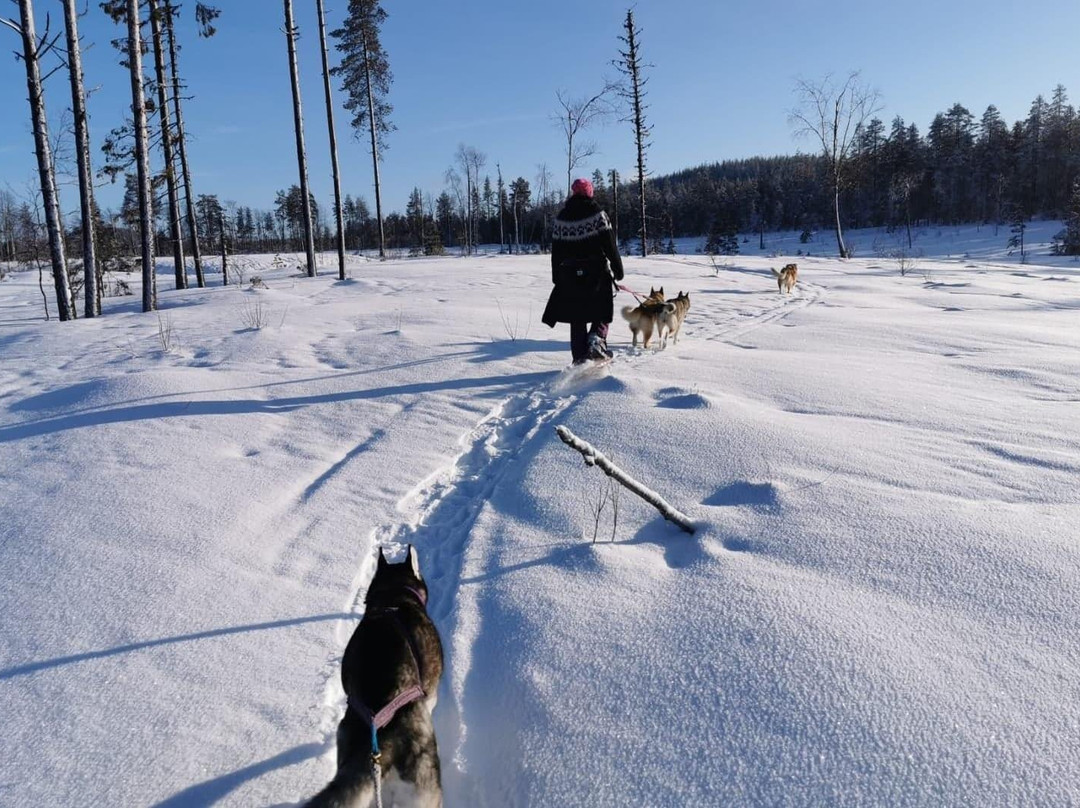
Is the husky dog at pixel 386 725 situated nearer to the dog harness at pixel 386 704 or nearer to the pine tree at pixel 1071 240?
the dog harness at pixel 386 704

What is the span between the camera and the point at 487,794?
6.15 ft

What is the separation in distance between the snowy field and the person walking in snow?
0.80 m

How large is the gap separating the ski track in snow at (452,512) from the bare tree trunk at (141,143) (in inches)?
408

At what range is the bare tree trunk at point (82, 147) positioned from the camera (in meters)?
11.2

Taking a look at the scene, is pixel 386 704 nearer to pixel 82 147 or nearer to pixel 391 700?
pixel 391 700

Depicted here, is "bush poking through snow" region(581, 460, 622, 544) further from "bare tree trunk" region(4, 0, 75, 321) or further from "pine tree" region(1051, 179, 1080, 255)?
"pine tree" region(1051, 179, 1080, 255)

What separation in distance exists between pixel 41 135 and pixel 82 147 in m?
1.18

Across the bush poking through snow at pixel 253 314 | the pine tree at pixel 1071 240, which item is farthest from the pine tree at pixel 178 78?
the pine tree at pixel 1071 240

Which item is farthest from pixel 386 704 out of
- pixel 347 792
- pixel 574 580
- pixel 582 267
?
pixel 582 267

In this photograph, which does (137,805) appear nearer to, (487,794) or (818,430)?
(487,794)

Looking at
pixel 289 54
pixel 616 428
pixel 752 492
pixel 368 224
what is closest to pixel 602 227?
pixel 616 428

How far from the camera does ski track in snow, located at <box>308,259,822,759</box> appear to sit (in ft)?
7.59

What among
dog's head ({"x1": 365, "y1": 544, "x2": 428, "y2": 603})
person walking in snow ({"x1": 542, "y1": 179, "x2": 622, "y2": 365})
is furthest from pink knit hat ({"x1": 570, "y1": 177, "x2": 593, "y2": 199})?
dog's head ({"x1": 365, "y1": 544, "x2": 428, "y2": 603})

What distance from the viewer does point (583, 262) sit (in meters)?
6.69
